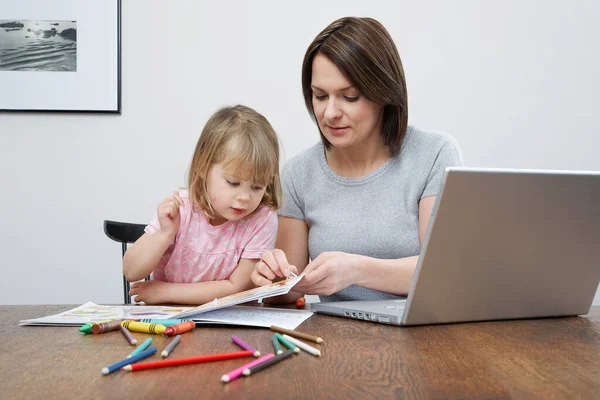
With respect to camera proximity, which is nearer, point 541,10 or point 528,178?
point 528,178

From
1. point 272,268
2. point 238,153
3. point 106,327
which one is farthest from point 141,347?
point 238,153

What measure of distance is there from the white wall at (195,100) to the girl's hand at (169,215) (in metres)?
1.05

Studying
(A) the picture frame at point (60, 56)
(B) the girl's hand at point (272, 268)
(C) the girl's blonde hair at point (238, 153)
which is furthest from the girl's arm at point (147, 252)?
(A) the picture frame at point (60, 56)

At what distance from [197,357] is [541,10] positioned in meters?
2.25

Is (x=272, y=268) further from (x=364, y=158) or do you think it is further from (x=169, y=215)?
(x=364, y=158)

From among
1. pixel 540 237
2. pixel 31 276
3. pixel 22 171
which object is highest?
pixel 540 237

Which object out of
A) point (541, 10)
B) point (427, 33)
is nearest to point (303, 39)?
point (427, 33)

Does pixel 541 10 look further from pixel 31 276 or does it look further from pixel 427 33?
pixel 31 276

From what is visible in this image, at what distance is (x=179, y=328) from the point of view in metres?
0.93

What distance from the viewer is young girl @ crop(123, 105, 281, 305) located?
4.47 ft

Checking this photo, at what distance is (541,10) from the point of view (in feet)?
8.15

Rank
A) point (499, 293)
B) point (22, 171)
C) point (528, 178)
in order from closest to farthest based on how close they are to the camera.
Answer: point (528, 178), point (499, 293), point (22, 171)

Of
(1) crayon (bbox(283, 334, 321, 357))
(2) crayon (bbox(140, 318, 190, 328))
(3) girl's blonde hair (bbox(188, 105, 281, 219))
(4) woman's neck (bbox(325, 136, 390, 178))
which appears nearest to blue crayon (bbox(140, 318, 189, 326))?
(2) crayon (bbox(140, 318, 190, 328))

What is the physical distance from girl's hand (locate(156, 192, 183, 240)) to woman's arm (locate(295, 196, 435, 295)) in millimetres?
359
